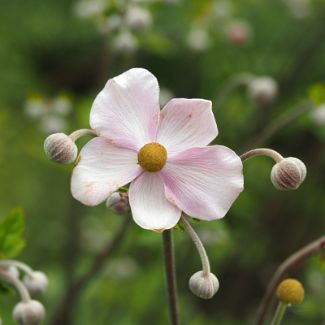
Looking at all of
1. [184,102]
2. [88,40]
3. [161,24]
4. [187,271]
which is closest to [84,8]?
[187,271]

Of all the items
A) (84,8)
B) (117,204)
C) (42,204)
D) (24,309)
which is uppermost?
(84,8)

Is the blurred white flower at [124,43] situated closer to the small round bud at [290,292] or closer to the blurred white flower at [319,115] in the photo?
the blurred white flower at [319,115]

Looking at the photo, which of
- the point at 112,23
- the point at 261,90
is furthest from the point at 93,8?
the point at 261,90

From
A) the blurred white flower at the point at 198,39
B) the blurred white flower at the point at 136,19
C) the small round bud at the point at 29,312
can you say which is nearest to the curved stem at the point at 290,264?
the small round bud at the point at 29,312

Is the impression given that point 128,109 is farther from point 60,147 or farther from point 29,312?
point 29,312

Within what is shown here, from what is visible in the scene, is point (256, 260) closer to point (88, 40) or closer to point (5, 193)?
point (5, 193)

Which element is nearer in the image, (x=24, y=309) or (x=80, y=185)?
(x=80, y=185)
